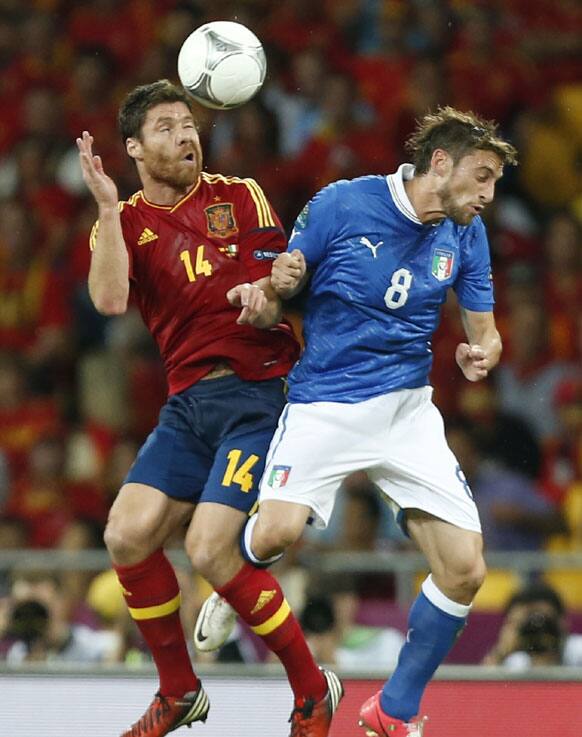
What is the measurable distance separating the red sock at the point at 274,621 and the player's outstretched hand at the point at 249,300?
74 cm

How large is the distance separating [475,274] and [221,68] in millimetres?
1021

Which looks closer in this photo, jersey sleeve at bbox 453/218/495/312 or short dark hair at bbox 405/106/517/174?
short dark hair at bbox 405/106/517/174

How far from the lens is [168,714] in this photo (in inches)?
198

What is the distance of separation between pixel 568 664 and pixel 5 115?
555 centimetres

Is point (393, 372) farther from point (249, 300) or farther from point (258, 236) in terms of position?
point (258, 236)

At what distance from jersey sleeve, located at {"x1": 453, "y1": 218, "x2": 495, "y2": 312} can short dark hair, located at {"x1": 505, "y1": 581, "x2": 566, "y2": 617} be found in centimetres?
151

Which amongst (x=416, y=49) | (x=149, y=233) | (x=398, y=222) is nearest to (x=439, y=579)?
(x=398, y=222)

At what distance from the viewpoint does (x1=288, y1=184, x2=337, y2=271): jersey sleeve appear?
4848mm

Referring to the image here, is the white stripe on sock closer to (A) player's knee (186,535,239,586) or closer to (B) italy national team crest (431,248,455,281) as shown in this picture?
(A) player's knee (186,535,239,586)

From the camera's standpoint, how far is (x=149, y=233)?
5113mm

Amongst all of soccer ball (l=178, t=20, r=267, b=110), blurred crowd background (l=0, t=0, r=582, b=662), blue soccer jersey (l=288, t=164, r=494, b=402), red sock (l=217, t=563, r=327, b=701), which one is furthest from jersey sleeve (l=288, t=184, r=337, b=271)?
blurred crowd background (l=0, t=0, r=582, b=662)

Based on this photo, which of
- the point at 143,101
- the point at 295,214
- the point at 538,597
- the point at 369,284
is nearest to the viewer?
the point at 369,284

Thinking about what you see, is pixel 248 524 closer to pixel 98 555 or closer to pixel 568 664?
pixel 568 664

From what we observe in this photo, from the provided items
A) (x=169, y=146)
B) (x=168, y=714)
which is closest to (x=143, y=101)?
(x=169, y=146)
